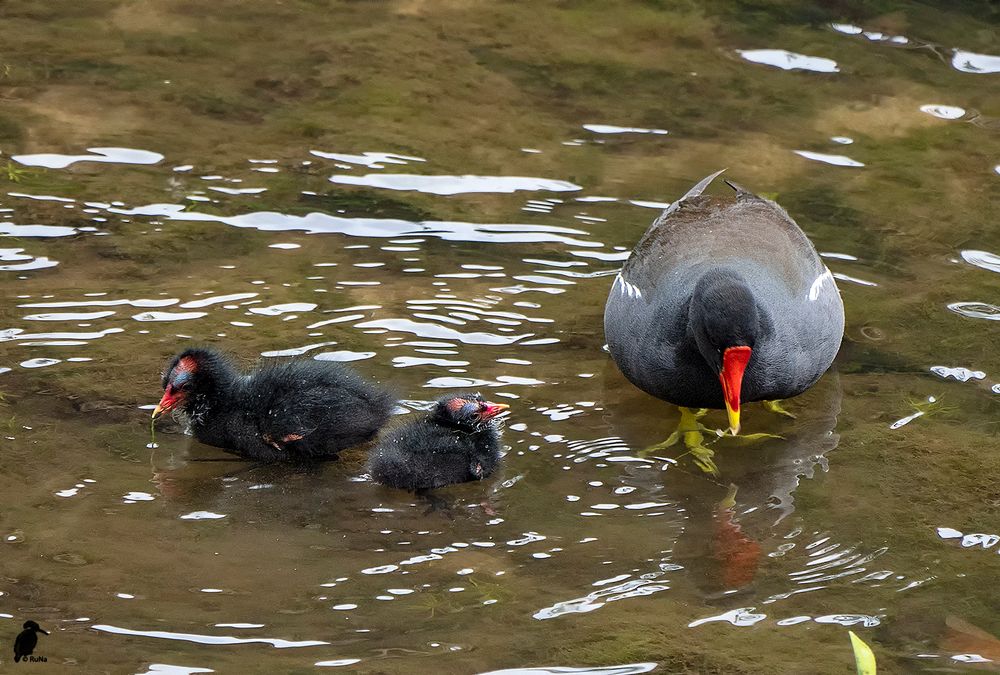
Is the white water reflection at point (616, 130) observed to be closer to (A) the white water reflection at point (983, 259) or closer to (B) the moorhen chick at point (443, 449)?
(A) the white water reflection at point (983, 259)

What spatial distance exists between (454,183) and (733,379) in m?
2.62

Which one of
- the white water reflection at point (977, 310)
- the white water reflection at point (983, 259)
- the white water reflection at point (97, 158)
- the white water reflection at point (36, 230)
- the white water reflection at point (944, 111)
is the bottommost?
the white water reflection at point (36, 230)

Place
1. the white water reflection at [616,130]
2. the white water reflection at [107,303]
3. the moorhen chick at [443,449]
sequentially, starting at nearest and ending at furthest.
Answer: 1. the moorhen chick at [443,449]
2. the white water reflection at [107,303]
3. the white water reflection at [616,130]

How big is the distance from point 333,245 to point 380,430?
1.57 meters

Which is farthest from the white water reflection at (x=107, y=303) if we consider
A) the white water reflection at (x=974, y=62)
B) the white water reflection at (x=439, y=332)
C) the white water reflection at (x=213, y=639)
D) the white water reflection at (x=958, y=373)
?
the white water reflection at (x=974, y=62)

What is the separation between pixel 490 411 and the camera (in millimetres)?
5066

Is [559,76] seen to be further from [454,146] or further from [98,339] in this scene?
[98,339]

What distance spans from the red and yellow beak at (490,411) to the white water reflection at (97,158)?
3101 mm

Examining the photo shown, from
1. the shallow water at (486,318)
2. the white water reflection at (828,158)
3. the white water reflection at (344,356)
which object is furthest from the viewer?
the white water reflection at (828,158)

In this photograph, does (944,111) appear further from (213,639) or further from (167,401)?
(213,639)

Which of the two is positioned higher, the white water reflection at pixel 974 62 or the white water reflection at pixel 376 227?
the white water reflection at pixel 974 62

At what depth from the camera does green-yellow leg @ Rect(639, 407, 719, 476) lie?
5.30m

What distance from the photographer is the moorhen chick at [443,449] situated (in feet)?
16.4

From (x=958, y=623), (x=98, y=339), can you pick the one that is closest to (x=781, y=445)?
(x=958, y=623)
